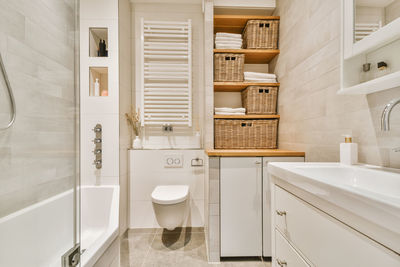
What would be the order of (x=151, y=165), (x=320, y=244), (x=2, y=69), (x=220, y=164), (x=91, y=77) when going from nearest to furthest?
(x=320, y=244)
(x=2, y=69)
(x=220, y=164)
(x=91, y=77)
(x=151, y=165)

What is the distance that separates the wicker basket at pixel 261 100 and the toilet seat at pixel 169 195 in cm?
106

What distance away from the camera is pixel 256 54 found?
202 centimetres

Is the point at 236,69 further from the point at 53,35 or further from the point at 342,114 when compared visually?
the point at 53,35

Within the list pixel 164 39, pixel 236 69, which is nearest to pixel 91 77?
pixel 164 39

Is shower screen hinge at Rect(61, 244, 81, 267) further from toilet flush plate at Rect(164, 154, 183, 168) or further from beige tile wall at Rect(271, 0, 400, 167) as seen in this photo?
beige tile wall at Rect(271, 0, 400, 167)

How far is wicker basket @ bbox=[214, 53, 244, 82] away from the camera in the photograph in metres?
1.93

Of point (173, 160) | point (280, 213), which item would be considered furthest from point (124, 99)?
point (280, 213)

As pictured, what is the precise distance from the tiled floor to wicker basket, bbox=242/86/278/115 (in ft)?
4.55

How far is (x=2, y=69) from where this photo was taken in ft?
2.89

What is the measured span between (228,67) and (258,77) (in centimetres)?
34

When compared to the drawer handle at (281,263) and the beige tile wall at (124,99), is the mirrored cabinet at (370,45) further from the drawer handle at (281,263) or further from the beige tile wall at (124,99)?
the beige tile wall at (124,99)

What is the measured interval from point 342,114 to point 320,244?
2.82 ft

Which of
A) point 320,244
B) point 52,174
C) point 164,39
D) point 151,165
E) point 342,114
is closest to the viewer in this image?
point 320,244

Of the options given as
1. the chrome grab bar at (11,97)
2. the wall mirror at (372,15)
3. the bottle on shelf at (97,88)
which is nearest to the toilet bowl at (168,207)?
the chrome grab bar at (11,97)
